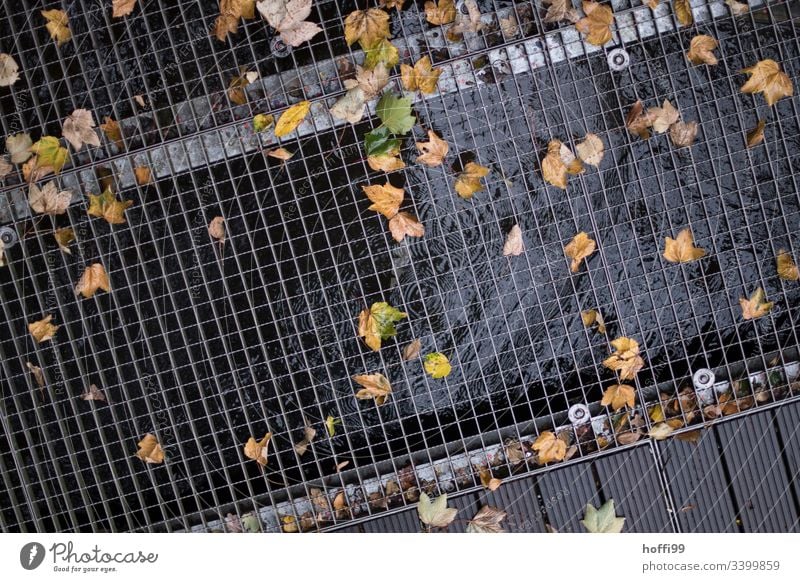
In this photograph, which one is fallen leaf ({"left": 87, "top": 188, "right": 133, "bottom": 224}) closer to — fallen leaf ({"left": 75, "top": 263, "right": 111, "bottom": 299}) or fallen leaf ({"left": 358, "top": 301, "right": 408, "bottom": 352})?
fallen leaf ({"left": 75, "top": 263, "right": 111, "bottom": 299})

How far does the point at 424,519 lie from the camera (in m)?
1.51

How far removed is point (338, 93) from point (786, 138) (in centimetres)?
116

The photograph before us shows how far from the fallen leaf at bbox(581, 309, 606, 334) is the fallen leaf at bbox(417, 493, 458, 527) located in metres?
0.58

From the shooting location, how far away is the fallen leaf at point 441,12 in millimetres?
1487

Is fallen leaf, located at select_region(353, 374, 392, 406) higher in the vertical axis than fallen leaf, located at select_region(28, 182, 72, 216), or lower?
lower

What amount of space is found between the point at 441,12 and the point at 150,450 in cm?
135

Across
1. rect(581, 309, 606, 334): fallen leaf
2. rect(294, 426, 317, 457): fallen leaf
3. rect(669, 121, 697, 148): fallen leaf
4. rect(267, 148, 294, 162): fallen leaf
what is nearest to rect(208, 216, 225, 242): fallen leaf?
rect(267, 148, 294, 162): fallen leaf

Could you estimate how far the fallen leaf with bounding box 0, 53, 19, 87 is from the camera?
1.50 metres

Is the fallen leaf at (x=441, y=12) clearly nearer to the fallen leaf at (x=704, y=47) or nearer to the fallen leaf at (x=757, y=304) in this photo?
the fallen leaf at (x=704, y=47)

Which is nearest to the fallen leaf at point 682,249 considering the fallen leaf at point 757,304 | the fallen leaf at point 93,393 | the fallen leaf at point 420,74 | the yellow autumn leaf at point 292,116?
the fallen leaf at point 757,304

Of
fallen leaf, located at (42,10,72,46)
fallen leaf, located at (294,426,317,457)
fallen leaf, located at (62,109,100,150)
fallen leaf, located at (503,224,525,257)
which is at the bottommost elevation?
fallen leaf, located at (294,426,317,457)

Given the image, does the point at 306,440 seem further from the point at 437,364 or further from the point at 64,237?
the point at 64,237
